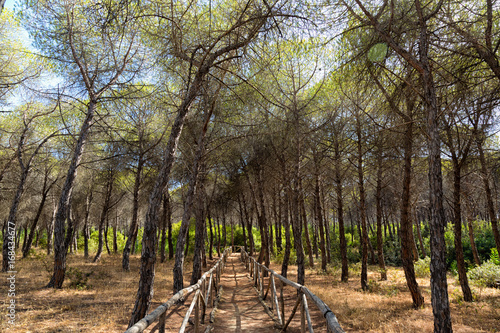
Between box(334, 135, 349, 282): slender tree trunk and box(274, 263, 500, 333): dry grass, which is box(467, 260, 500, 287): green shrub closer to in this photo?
box(274, 263, 500, 333): dry grass

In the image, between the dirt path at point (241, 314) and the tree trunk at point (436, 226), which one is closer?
the tree trunk at point (436, 226)

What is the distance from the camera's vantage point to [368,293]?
338 inches

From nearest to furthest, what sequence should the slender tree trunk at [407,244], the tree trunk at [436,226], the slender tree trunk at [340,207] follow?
1. the tree trunk at [436,226]
2. the slender tree trunk at [407,244]
3. the slender tree trunk at [340,207]

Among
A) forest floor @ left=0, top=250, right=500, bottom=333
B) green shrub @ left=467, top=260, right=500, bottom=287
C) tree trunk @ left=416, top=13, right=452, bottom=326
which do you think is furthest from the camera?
green shrub @ left=467, top=260, right=500, bottom=287

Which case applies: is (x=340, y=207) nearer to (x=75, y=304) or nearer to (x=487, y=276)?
(x=487, y=276)

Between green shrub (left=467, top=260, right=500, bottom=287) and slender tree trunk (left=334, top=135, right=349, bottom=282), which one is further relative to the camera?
slender tree trunk (left=334, top=135, right=349, bottom=282)

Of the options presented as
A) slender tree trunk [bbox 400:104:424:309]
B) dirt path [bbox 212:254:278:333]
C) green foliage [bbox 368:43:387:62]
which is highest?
green foliage [bbox 368:43:387:62]

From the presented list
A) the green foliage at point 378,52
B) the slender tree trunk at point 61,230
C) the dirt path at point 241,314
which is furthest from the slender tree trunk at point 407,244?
the slender tree trunk at point 61,230

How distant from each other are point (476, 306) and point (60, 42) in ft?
43.0

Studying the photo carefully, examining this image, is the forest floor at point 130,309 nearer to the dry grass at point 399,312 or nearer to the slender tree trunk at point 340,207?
the dry grass at point 399,312

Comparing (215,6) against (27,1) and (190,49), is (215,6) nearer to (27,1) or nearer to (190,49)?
(190,49)

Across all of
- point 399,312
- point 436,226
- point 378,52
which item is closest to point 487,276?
point 399,312

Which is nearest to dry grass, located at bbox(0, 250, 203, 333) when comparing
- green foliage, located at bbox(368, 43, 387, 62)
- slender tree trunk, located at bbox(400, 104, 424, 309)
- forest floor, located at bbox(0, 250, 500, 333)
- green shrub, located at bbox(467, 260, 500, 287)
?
forest floor, located at bbox(0, 250, 500, 333)

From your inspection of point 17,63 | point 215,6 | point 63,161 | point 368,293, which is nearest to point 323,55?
point 215,6
